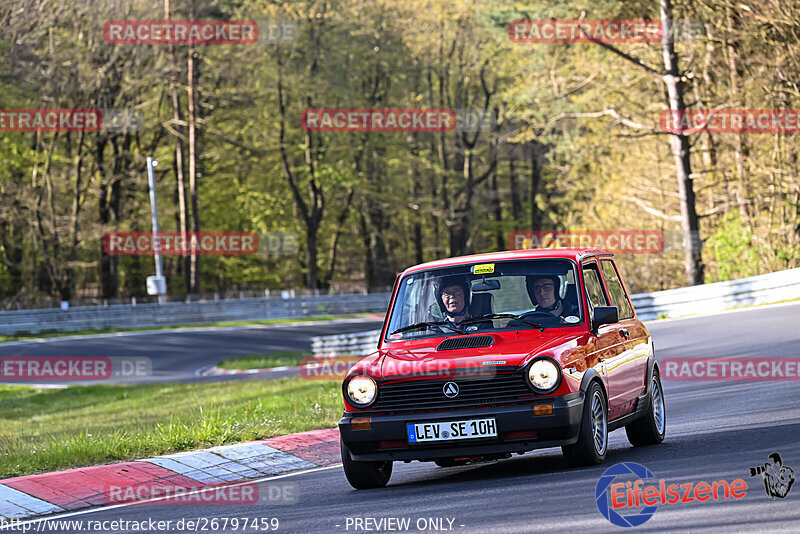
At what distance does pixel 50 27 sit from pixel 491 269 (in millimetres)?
43711

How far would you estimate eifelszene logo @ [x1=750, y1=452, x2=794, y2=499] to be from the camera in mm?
6848

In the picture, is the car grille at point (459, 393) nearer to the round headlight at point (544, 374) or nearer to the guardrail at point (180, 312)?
the round headlight at point (544, 374)

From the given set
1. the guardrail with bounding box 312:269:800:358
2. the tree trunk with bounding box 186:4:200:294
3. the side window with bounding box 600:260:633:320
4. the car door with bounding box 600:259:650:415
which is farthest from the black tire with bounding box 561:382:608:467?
the tree trunk with bounding box 186:4:200:294

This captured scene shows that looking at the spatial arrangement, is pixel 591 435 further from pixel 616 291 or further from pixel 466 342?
pixel 616 291

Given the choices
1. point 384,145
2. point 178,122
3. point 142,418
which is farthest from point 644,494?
point 384,145

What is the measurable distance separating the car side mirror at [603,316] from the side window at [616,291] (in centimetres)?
106

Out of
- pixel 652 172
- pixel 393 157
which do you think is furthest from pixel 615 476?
pixel 393 157

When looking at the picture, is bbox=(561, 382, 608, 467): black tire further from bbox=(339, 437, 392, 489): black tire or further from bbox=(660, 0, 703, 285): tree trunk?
bbox=(660, 0, 703, 285): tree trunk

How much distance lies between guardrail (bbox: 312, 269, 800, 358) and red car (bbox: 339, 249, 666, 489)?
19.0 metres

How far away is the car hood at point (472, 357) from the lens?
8.31 meters

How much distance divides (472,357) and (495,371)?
9.2 inches

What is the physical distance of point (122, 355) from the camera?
127 feet

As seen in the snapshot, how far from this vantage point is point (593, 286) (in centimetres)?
982

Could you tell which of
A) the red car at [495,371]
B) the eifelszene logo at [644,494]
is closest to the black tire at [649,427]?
the red car at [495,371]
